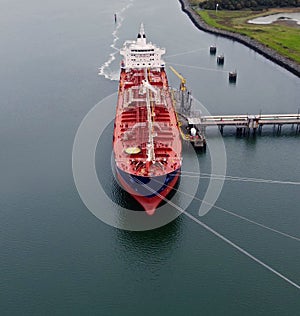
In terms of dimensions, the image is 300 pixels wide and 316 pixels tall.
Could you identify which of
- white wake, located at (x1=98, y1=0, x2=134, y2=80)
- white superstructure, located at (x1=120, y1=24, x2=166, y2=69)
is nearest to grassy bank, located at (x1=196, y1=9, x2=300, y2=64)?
white wake, located at (x1=98, y1=0, x2=134, y2=80)

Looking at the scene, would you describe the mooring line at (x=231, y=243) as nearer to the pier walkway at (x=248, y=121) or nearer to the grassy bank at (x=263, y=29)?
the pier walkway at (x=248, y=121)

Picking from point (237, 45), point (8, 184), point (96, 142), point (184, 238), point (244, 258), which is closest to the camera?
point (244, 258)

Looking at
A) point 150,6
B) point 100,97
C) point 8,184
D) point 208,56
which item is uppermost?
point 150,6

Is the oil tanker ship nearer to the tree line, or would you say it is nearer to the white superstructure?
the white superstructure

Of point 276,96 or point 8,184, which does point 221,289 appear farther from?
point 276,96

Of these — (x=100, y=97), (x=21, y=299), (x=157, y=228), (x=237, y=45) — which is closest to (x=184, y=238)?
(x=157, y=228)

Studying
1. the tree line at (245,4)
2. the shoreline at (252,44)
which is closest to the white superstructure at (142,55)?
the shoreline at (252,44)

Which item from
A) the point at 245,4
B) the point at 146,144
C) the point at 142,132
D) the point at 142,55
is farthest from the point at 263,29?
the point at 146,144
